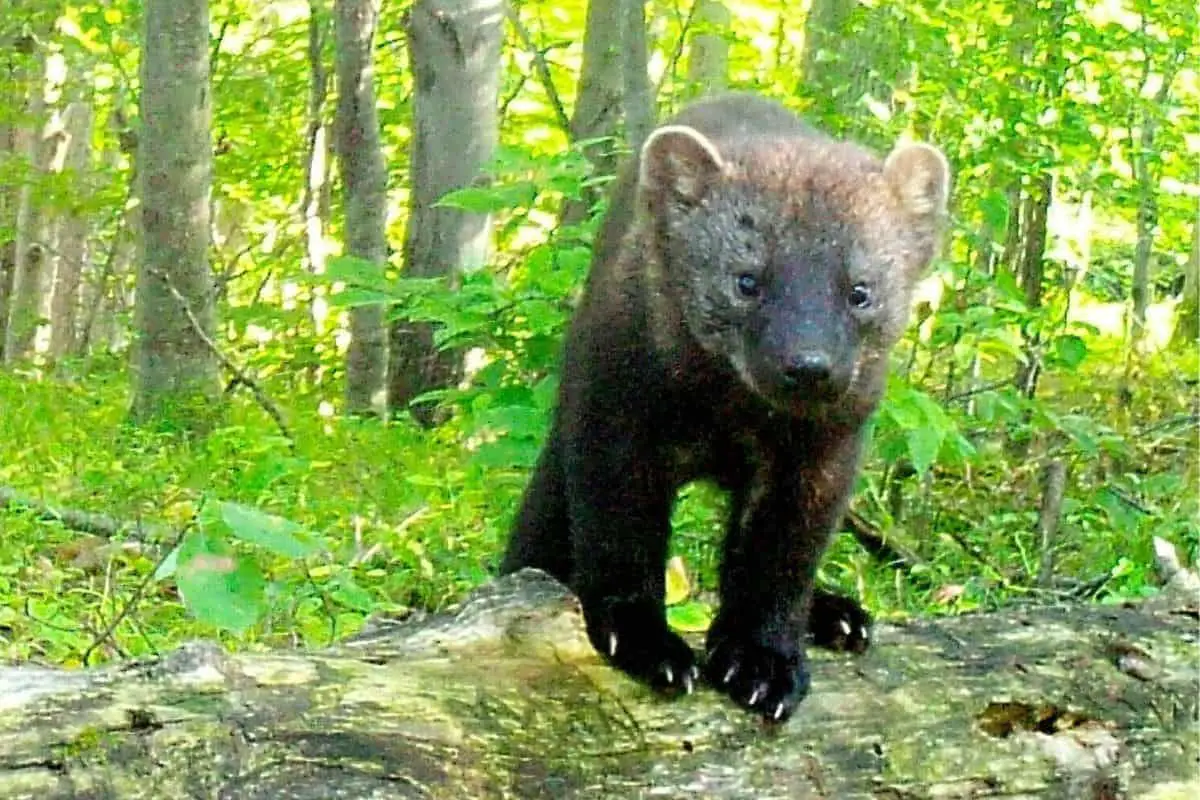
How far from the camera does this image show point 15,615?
4.69 meters

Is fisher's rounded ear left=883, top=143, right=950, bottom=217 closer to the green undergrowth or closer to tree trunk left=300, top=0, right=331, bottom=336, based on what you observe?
the green undergrowth

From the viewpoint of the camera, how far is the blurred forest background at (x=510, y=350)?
516cm

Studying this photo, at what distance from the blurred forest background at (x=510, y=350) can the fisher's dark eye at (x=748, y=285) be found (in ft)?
3.55

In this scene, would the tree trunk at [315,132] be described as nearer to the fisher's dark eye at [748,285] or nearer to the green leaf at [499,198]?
the green leaf at [499,198]

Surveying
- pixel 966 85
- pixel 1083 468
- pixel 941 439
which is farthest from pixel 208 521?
pixel 1083 468

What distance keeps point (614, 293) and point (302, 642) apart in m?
1.56

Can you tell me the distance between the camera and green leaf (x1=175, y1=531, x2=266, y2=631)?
→ 3039 mm

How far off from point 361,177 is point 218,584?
20.9ft

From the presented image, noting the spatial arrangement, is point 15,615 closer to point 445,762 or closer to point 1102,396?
point 445,762

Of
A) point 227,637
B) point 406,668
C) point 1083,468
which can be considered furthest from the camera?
point 1083,468

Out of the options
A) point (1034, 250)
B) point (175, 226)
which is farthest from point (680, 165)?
point (175, 226)

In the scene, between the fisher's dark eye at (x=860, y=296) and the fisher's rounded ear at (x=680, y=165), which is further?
the fisher's rounded ear at (x=680, y=165)

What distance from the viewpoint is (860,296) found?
11.4 ft

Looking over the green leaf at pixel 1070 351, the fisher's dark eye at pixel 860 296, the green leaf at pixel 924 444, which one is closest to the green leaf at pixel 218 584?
the fisher's dark eye at pixel 860 296
